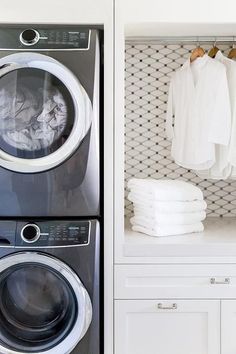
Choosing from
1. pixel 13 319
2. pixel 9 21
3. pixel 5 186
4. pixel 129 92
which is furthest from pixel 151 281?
pixel 9 21

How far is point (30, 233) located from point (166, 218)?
646mm

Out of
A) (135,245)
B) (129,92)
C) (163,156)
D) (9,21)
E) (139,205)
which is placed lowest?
(135,245)

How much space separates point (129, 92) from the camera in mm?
2682

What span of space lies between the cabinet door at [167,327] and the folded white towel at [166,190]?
486 millimetres

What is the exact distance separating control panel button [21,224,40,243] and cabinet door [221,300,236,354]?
89cm

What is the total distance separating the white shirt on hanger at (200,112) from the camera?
7.51ft

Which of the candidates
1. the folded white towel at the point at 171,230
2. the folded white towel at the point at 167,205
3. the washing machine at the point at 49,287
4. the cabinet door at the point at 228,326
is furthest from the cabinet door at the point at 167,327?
the folded white towel at the point at 167,205

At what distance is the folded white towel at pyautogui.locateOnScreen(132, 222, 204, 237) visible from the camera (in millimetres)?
2199

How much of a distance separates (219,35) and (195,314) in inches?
56.4

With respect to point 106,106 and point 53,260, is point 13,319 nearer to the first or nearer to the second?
point 53,260

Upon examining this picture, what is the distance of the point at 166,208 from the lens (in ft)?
7.24

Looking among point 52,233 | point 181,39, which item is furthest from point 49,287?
point 181,39

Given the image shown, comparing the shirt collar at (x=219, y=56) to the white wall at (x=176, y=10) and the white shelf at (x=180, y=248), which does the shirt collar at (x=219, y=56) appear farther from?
the white shelf at (x=180, y=248)

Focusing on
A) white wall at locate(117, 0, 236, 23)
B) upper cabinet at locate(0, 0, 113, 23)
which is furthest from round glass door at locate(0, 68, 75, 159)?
white wall at locate(117, 0, 236, 23)
